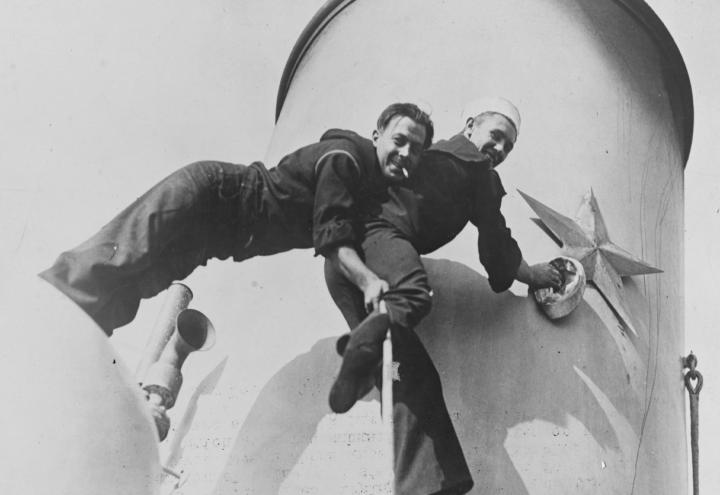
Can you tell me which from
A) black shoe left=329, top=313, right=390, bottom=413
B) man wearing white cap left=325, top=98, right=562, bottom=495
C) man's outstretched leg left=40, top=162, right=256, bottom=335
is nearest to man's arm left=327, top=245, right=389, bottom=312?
man wearing white cap left=325, top=98, right=562, bottom=495

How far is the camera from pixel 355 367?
4703 millimetres

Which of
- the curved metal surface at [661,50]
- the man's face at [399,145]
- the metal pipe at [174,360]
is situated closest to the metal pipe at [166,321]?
the metal pipe at [174,360]

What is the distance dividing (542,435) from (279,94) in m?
3.75

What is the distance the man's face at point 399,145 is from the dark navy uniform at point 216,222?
0.17 ft

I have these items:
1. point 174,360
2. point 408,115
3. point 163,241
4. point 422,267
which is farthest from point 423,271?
point 174,360

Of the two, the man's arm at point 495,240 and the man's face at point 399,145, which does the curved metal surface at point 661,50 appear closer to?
the man's arm at point 495,240

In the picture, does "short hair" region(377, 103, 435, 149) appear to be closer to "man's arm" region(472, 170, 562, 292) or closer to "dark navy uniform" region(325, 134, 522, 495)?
"dark navy uniform" region(325, 134, 522, 495)

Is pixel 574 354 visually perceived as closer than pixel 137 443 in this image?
No

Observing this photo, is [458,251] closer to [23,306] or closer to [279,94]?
[23,306]

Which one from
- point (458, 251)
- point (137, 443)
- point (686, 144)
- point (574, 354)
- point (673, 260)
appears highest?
point (686, 144)

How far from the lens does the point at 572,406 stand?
5.84 m

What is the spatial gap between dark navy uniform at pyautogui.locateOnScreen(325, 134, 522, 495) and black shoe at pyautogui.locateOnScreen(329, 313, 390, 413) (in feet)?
0.75

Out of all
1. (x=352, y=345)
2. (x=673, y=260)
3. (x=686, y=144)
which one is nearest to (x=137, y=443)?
(x=352, y=345)

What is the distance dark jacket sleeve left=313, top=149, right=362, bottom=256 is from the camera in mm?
5258
